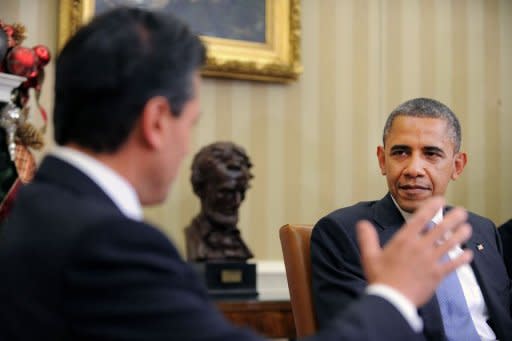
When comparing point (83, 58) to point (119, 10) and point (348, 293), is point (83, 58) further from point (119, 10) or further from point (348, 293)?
point (348, 293)

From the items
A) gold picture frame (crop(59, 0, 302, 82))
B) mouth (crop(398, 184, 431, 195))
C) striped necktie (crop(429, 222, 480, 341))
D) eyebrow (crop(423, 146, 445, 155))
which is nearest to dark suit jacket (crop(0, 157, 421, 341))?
striped necktie (crop(429, 222, 480, 341))

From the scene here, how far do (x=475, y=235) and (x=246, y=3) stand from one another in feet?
7.32

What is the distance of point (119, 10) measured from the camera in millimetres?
1397

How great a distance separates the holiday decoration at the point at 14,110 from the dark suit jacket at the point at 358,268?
53.5 inches

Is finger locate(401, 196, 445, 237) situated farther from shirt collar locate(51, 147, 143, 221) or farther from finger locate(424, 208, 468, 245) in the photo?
shirt collar locate(51, 147, 143, 221)

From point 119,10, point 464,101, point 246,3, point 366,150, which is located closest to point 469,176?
point 464,101

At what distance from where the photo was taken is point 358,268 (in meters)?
2.70

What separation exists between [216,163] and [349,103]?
139cm

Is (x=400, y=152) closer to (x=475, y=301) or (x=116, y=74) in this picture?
(x=475, y=301)

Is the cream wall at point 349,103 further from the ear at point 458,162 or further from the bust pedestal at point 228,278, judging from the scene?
the ear at point 458,162

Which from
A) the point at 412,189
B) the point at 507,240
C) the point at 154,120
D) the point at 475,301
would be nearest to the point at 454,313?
→ the point at 475,301

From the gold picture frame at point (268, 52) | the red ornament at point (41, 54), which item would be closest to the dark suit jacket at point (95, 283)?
the red ornament at point (41, 54)

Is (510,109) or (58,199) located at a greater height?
(510,109)

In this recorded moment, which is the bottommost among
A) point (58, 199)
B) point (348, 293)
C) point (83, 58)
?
point (348, 293)
